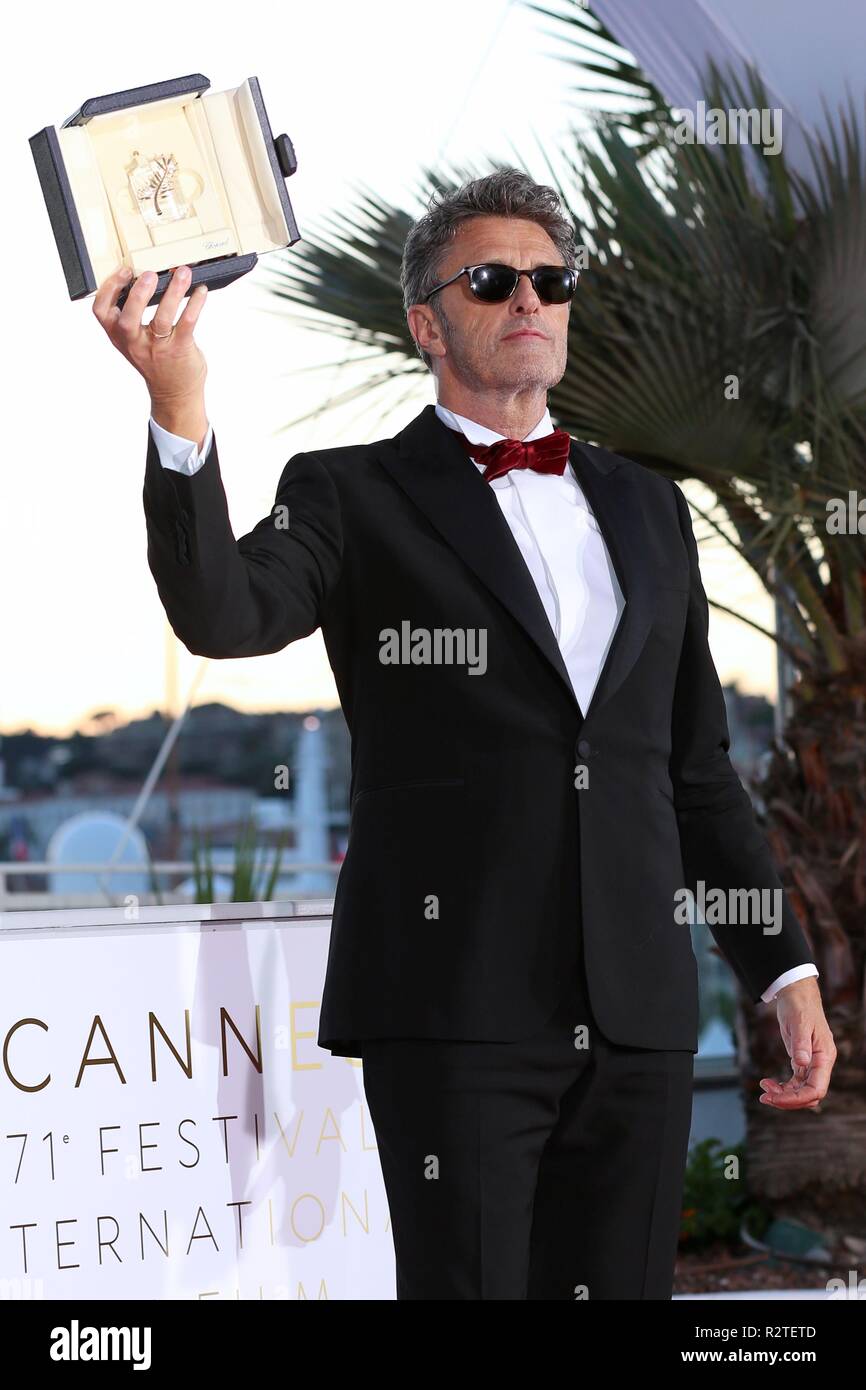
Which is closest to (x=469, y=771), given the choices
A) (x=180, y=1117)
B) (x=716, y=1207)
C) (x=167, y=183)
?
(x=167, y=183)

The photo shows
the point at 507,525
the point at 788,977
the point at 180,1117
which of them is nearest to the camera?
the point at 507,525

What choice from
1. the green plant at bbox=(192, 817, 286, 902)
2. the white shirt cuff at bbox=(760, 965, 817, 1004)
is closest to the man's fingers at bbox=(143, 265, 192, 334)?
the white shirt cuff at bbox=(760, 965, 817, 1004)

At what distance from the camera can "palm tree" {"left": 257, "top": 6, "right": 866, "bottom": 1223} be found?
4250mm

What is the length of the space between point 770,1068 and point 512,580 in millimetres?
3428

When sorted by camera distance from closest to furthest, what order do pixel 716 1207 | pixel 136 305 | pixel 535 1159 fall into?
pixel 136 305
pixel 535 1159
pixel 716 1207

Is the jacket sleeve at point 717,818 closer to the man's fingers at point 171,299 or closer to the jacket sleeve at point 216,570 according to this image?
the jacket sleeve at point 216,570

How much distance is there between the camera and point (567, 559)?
1936mm

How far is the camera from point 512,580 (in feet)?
5.98

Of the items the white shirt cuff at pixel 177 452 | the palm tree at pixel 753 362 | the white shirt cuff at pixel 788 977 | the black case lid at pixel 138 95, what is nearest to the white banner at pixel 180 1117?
the white shirt cuff at pixel 788 977

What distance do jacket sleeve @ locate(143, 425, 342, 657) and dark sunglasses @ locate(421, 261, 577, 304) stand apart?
0.41 meters

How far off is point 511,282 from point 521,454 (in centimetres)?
21

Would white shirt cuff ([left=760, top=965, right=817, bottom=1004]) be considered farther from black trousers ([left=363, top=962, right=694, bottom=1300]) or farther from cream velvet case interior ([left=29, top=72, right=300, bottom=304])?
cream velvet case interior ([left=29, top=72, right=300, bottom=304])

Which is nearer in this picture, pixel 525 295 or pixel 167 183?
pixel 167 183

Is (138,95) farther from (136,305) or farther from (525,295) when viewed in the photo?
(525,295)
